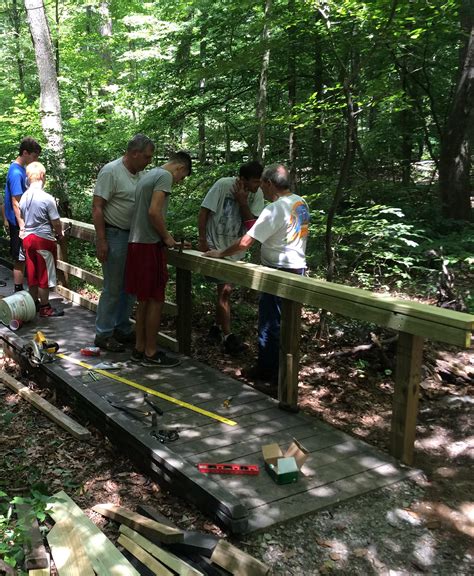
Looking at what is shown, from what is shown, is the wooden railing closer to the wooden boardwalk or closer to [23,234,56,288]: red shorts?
the wooden boardwalk

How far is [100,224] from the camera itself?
4.79 meters

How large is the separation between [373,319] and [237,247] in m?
1.41

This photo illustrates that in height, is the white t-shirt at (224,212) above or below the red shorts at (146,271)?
above

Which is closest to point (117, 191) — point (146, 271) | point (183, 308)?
point (146, 271)

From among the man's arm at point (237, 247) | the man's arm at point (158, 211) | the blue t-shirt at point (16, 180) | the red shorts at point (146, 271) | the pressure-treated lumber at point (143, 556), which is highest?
the blue t-shirt at point (16, 180)

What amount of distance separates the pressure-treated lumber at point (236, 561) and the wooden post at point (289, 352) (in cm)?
168

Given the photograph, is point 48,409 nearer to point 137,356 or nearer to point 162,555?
point 137,356

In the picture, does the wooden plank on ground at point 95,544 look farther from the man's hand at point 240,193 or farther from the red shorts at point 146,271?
the man's hand at point 240,193

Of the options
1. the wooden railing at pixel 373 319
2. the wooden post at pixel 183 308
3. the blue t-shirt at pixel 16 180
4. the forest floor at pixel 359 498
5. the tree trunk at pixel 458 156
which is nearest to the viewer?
the forest floor at pixel 359 498

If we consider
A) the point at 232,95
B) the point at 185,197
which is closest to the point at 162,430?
the point at 185,197

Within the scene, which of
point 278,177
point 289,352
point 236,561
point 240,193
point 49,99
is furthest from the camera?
point 49,99

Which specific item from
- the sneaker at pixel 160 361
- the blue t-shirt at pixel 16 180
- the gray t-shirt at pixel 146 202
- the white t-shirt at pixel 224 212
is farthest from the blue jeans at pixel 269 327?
the blue t-shirt at pixel 16 180

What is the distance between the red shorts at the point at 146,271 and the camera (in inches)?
179

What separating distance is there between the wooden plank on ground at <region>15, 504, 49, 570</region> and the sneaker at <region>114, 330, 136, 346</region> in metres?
2.77
